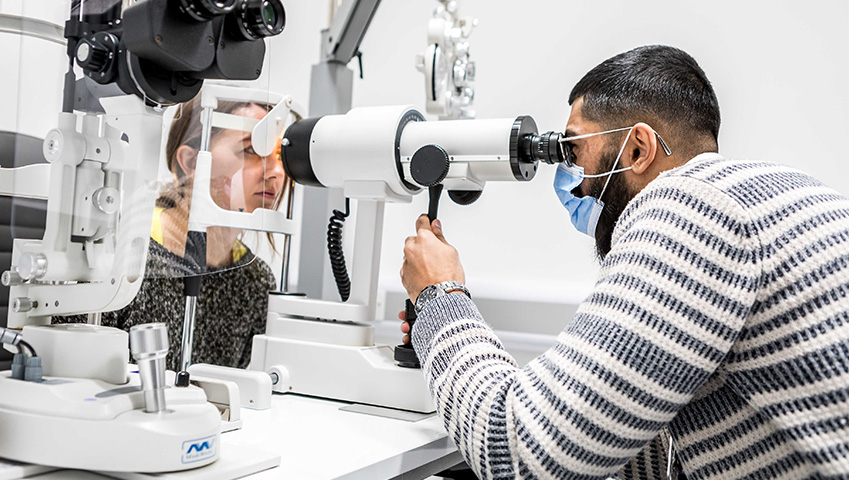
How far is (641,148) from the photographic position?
114 cm

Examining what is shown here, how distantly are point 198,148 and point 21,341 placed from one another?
37 centimetres

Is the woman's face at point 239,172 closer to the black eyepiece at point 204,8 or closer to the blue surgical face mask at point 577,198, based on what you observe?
the black eyepiece at point 204,8

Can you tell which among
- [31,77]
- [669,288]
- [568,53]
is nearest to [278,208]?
[31,77]

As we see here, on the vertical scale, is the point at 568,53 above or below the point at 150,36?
above

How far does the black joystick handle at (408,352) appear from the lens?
4.13 feet

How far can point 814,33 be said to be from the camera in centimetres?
190

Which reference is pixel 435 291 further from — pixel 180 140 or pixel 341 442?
pixel 180 140

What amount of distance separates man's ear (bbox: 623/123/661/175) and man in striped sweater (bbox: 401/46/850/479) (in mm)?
214

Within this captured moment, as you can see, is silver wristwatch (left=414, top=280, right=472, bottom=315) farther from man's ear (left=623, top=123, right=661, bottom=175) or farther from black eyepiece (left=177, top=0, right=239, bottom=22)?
black eyepiece (left=177, top=0, right=239, bottom=22)

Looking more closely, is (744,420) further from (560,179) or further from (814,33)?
(814,33)

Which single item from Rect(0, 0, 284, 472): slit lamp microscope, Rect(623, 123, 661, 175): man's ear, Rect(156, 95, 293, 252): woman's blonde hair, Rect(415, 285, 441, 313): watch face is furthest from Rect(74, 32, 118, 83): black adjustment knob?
Rect(623, 123, 661, 175): man's ear

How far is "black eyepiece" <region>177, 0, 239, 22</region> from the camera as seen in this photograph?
31.4 inches

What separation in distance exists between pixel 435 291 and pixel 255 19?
19.1 inches

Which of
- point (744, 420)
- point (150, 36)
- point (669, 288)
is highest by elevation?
point (150, 36)
